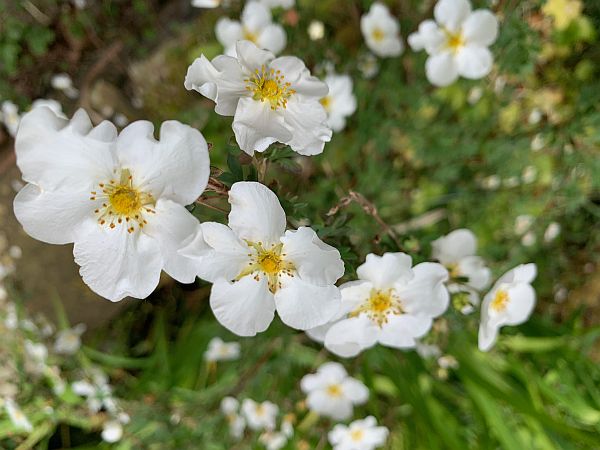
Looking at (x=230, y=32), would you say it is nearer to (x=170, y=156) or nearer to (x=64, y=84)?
(x=64, y=84)

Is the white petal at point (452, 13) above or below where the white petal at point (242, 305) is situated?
above

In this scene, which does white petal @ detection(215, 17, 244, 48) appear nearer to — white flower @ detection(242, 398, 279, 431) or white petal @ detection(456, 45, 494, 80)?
white petal @ detection(456, 45, 494, 80)

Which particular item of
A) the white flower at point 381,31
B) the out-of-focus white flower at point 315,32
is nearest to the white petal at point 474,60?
the white flower at point 381,31

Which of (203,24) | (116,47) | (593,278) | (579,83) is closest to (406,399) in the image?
(593,278)

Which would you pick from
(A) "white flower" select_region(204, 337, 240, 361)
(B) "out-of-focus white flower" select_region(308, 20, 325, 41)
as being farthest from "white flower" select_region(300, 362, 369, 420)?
(B) "out-of-focus white flower" select_region(308, 20, 325, 41)

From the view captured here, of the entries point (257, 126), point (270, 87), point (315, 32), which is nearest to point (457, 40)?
point (315, 32)

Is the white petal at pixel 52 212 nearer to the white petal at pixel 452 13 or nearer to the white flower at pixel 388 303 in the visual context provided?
the white flower at pixel 388 303

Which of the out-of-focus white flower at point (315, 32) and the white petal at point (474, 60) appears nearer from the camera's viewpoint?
the white petal at point (474, 60)
